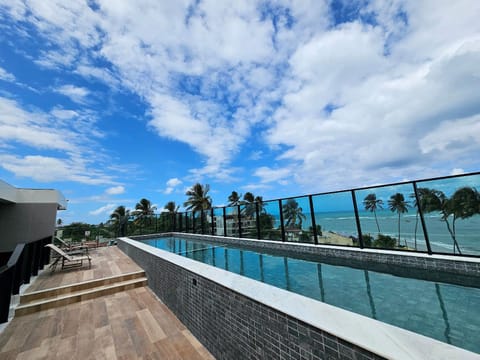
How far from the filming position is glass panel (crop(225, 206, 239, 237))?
28.3 ft

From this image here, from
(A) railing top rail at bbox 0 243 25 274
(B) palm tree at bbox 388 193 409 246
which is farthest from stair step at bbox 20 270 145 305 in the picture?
(B) palm tree at bbox 388 193 409 246

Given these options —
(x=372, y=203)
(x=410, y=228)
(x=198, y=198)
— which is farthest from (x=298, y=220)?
(x=198, y=198)

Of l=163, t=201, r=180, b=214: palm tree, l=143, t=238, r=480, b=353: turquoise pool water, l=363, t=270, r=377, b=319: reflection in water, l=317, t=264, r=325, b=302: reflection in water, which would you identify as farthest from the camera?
l=163, t=201, r=180, b=214: palm tree

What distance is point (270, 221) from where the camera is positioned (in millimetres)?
7152

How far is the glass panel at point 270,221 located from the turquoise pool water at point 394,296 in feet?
7.40

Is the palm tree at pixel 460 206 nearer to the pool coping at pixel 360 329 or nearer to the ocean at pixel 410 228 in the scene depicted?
the ocean at pixel 410 228

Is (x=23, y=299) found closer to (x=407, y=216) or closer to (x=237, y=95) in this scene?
(x=407, y=216)

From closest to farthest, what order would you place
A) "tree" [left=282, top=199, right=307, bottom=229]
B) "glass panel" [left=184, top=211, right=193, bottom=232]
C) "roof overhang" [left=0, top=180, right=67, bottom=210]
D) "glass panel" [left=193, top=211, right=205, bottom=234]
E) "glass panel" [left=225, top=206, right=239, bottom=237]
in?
"tree" [left=282, top=199, right=307, bottom=229]
"roof overhang" [left=0, top=180, right=67, bottom=210]
"glass panel" [left=225, top=206, right=239, bottom=237]
"glass panel" [left=193, top=211, right=205, bottom=234]
"glass panel" [left=184, top=211, right=193, bottom=232]

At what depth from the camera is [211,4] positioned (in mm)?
5035

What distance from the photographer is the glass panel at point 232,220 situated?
28.3 ft

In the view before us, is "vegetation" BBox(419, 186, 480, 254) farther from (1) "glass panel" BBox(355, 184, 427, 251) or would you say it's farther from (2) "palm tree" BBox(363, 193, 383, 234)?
(2) "palm tree" BBox(363, 193, 383, 234)

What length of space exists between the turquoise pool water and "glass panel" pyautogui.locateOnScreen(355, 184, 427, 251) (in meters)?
0.97

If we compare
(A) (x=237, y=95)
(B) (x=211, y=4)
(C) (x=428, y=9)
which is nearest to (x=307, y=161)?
(A) (x=237, y=95)

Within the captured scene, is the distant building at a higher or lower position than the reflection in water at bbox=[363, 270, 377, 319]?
higher
